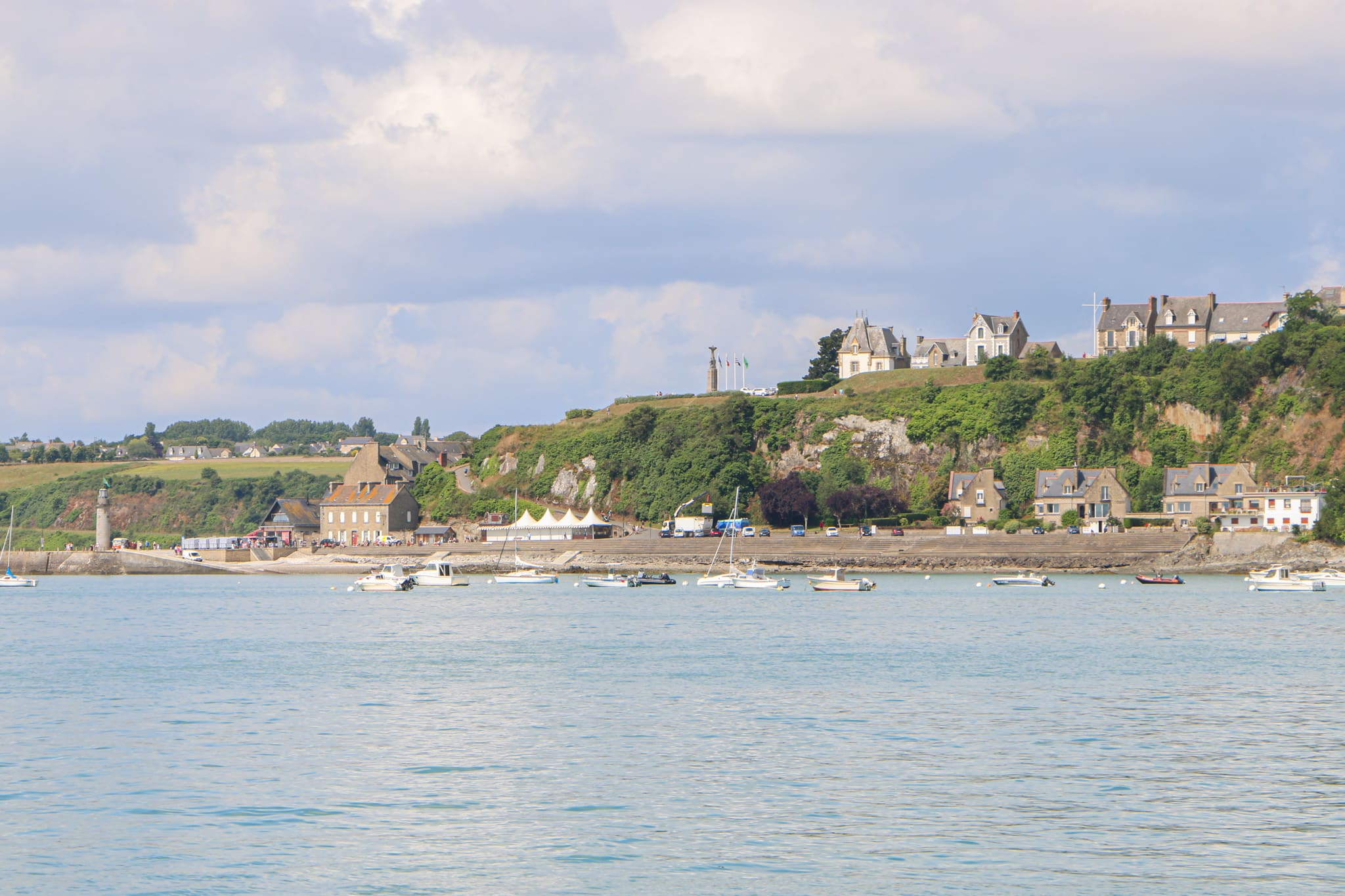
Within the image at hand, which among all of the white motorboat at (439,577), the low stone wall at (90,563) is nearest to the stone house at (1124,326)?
the white motorboat at (439,577)

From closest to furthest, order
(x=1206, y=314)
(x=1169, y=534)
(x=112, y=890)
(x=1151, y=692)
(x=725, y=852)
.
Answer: (x=112, y=890) < (x=725, y=852) < (x=1151, y=692) < (x=1169, y=534) < (x=1206, y=314)

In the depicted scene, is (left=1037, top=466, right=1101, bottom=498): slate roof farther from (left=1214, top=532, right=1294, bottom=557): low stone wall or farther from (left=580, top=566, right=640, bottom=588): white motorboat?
(left=580, top=566, right=640, bottom=588): white motorboat

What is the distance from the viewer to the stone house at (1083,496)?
330ft

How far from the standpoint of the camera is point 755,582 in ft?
282

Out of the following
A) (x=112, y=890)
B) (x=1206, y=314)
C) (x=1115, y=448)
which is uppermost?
(x=1206, y=314)

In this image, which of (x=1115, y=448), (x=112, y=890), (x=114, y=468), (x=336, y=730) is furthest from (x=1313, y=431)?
(x=114, y=468)

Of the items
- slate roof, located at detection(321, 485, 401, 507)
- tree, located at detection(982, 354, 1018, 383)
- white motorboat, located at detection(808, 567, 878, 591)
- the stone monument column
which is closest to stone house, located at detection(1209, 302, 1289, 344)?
tree, located at detection(982, 354, 1018, 383)

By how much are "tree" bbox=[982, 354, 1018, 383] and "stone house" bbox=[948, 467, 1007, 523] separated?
13.3 meters

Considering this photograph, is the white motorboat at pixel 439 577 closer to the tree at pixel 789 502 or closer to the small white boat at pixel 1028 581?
the tree at pixel 789 502

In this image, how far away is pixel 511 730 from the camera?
30844 millimetres

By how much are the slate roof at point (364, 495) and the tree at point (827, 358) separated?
139 feet

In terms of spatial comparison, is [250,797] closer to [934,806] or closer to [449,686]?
[934,806]

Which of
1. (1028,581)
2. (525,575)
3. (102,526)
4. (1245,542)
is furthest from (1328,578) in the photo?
(102,526)

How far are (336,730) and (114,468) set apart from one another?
167750mm
